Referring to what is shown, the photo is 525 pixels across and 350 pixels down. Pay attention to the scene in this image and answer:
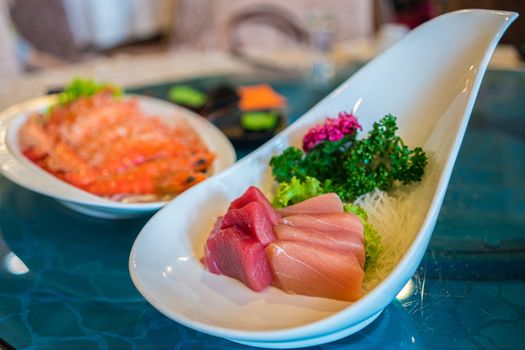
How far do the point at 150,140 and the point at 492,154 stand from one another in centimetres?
111

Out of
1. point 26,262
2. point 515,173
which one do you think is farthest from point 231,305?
point 515,173

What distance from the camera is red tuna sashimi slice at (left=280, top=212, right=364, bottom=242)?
103 cm

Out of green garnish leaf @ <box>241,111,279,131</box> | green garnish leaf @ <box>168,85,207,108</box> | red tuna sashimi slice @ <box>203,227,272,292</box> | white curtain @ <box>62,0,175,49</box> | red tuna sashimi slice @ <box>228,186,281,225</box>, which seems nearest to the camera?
red tuna sashimi slice @ <box>203,227,272,292</box>

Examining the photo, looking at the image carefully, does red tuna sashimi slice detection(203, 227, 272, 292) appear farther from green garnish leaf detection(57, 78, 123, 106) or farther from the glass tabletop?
green garnish leaf detection(57, 78, 123, 106)

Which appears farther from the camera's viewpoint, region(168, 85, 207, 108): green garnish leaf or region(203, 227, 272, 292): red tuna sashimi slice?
region(168, 85, 207, 108): green garnish leaf

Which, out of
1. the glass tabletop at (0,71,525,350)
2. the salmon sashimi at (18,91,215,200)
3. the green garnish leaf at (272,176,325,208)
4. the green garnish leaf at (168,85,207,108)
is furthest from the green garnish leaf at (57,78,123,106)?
the green garnish leaf at (272,176,325,208)

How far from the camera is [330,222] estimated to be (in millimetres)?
1049

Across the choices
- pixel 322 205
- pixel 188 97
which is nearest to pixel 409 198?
pixel 322 205

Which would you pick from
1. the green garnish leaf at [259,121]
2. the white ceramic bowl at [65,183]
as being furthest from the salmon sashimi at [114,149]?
the green garnish leaf at [259,121]

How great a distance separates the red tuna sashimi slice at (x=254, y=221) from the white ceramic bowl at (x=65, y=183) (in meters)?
0.28

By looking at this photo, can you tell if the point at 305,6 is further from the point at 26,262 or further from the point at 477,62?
the point at 26,262

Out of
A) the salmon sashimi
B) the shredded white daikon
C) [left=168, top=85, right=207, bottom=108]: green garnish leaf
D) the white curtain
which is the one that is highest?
the shredded white daikon

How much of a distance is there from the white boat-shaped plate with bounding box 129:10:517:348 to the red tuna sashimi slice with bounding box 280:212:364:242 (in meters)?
0.11

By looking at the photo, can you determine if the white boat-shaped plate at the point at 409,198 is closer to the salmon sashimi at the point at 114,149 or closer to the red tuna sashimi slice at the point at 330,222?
the red tuna sashimi slice at the point at 330,222
